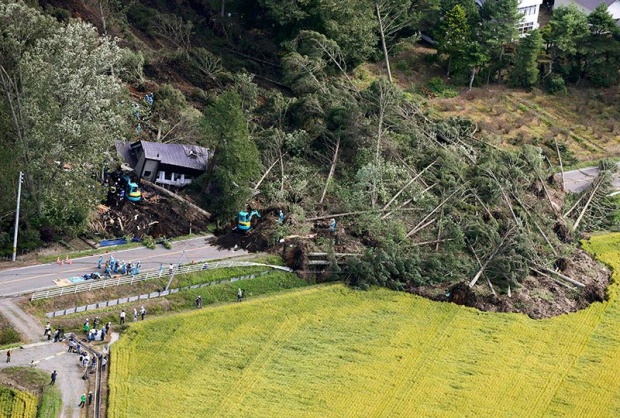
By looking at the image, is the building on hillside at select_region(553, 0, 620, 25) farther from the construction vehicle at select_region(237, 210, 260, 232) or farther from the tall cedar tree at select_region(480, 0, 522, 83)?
the construction vehicle at select_region(237, 210, 260, 232)

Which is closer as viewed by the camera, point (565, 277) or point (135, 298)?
point (135, 298)

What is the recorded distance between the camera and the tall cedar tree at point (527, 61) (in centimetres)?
10569

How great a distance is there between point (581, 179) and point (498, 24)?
67.5 feet

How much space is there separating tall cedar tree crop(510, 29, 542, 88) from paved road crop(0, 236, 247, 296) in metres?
44.7

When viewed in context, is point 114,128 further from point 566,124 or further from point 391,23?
point 566,124

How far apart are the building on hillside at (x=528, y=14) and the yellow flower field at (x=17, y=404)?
71.3m

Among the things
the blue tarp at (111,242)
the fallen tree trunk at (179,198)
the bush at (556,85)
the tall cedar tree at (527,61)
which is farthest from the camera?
the bush at (556,85)

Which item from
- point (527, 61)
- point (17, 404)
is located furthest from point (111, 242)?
point (527, 61)

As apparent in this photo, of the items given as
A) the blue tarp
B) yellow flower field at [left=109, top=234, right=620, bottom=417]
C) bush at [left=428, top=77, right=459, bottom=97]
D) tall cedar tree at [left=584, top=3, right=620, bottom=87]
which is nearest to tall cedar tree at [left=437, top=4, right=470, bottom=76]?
bush at [left=428, top=77, right=459, bottom=97]

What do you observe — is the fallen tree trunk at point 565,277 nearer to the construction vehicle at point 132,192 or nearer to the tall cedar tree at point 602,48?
the construction vehicle at point 132,192

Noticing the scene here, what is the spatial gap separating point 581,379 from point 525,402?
516 cm

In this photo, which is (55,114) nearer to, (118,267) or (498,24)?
(118,267)

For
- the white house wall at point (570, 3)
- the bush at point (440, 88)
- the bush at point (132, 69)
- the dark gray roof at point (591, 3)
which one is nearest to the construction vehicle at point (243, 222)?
the bush at point (132, 69)

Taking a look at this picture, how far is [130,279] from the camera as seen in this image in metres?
69.0
